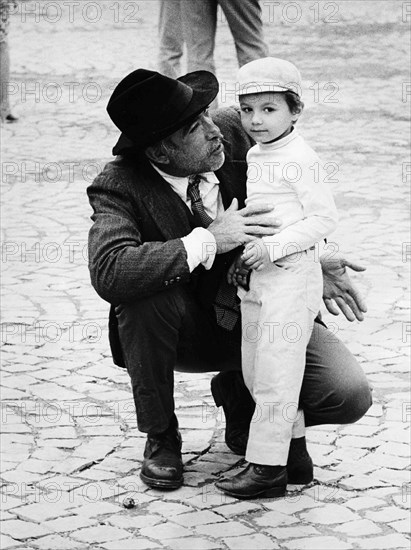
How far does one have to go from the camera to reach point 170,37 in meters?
9.49

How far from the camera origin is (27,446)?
488 centimetres

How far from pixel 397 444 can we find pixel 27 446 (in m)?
1.35

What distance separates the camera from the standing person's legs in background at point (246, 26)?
324 inches

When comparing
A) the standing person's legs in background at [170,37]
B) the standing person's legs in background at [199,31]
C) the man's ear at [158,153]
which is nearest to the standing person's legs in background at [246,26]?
the standing person's legs in background at [199,31]

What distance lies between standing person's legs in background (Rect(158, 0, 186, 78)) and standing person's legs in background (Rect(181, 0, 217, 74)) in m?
0.92

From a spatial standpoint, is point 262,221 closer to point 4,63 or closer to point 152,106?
point 152,106

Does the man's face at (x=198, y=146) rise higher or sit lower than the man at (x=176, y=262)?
higher

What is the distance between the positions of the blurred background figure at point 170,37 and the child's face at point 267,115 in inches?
206

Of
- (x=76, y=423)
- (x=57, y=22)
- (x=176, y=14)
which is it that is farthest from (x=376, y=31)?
(x=76, y=423)

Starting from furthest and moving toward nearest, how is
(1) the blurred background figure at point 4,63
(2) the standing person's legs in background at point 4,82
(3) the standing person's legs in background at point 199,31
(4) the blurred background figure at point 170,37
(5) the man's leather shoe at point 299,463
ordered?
(2) the standing person's legs in background at point 4,82 < (1) the blurred background figure at point 4,63 < (4) the blurred background figure at point 170,37 < (3) the standing person's legs in background at point 199,31 < (5) the man's leather shoe at point 299,463

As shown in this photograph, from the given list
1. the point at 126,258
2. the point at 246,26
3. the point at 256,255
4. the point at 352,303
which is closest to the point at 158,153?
the point at 126,258

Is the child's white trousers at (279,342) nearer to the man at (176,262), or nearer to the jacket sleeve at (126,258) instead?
the man at (176,262)

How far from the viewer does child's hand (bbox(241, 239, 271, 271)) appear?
4234 millimetres

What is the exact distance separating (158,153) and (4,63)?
6675 millimetres
